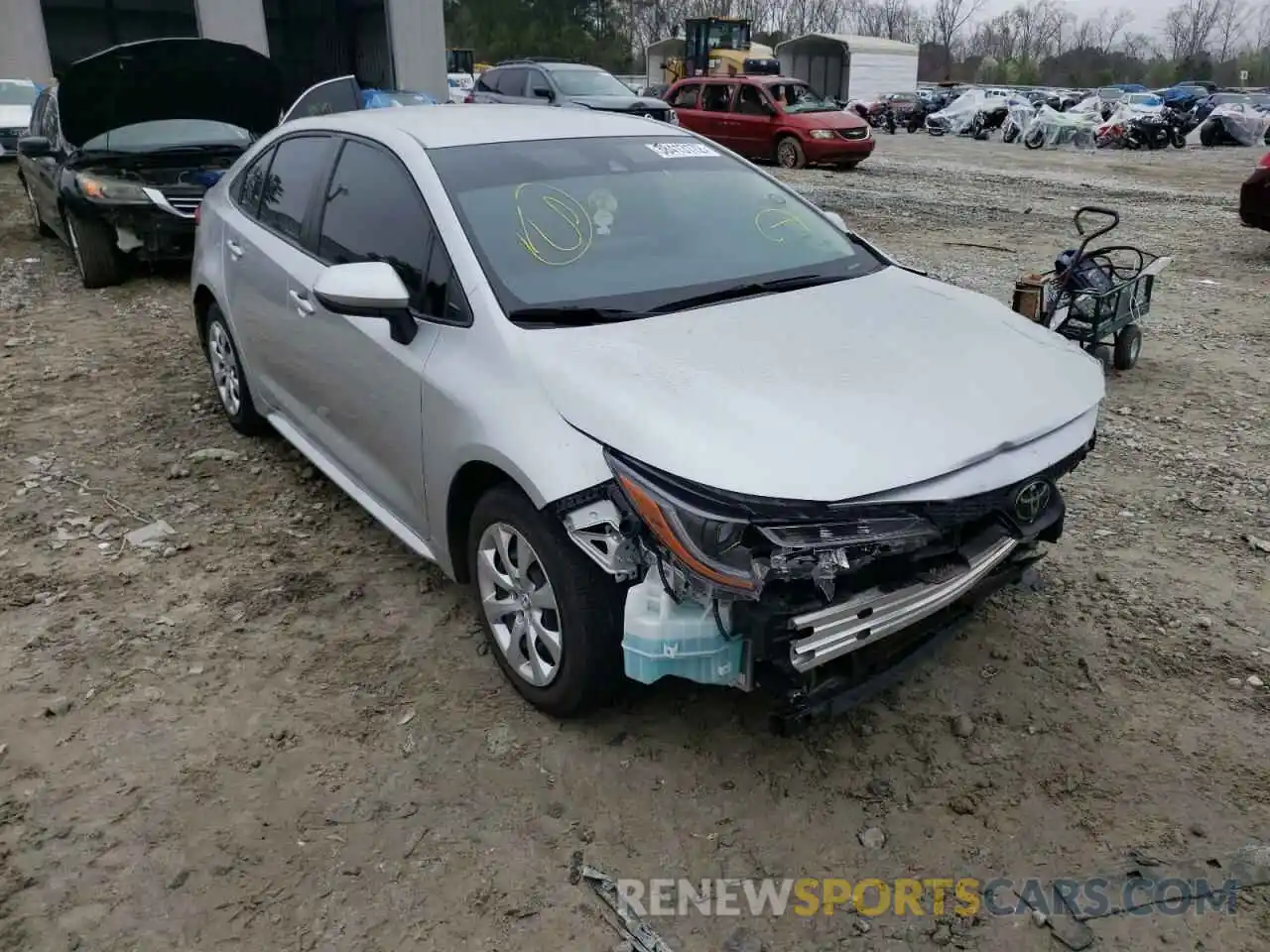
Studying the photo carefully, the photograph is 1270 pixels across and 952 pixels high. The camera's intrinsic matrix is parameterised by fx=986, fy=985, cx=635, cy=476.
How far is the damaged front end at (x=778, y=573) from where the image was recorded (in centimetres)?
227

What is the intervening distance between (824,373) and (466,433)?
100cm

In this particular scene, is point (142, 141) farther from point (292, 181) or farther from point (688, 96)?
point (688, 96)

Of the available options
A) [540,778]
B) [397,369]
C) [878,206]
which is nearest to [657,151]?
[397,369]

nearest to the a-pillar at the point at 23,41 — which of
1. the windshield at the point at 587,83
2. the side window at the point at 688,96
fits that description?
the windshield at the point at 587,83

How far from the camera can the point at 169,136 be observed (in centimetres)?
829

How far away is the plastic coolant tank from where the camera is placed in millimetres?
A: 2330

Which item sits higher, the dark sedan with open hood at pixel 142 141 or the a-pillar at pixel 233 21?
the a-pillar at pixel 233 21

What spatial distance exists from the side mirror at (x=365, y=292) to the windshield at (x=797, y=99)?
1524 cm

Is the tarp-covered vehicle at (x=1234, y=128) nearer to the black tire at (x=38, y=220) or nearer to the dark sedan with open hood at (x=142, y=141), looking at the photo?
the dark sedan with open hood at (x=142, y=141)

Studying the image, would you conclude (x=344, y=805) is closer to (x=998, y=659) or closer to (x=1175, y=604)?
(x=998, y=659)

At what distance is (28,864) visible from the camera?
2434 millimetres

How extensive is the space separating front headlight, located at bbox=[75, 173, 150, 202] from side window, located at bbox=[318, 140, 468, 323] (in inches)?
192

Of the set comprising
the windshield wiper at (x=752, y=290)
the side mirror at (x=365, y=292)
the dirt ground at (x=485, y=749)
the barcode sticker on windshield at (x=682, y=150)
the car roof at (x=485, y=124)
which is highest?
the car roof at (x=485, y=124)

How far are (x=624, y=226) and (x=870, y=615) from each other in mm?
1586
